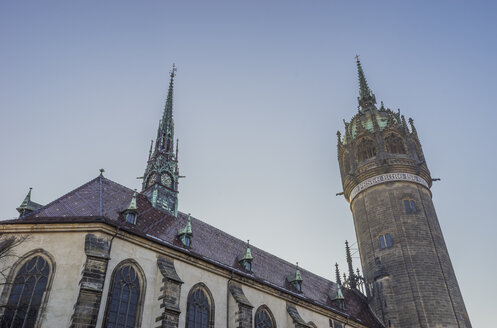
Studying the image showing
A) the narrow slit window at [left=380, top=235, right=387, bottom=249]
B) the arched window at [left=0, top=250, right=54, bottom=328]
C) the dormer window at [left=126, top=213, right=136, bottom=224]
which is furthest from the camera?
the narrow slit window at [left=380, top=235, right=387, bottom=249]

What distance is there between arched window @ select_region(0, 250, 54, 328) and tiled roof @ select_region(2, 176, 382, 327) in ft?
5.45

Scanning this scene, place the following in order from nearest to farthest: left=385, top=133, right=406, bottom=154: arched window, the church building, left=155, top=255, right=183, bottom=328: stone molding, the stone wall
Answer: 1. the church building
2. left=155, top=255, right=183, bottom=328: stone molding
3. the stone wall
4. left=385, top=133, right=406, bottom=154: arched window

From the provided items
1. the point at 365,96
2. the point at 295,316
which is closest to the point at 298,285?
the point at 295,316

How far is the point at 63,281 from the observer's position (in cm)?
1662

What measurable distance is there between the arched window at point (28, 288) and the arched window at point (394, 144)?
88.9 ft

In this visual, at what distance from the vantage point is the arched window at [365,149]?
120 feet

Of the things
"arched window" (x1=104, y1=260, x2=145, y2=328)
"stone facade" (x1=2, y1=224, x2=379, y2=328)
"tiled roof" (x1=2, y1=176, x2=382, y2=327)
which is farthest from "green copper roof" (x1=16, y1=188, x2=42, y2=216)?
"arched window" (x1=104, y1=260, x2=145, y2=328)

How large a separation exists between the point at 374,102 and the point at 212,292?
28.3 meters

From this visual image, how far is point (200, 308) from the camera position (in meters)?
20.1

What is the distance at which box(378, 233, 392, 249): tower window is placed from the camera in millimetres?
31969

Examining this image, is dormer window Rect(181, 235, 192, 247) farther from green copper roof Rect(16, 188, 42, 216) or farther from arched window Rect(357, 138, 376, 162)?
arched window Rect(357, 138, 376, 162)

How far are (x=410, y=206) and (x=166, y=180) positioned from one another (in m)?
17.5

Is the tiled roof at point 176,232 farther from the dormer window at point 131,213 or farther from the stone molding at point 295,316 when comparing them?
the stone molding at point 295,316

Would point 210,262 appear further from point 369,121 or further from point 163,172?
point 369,121
